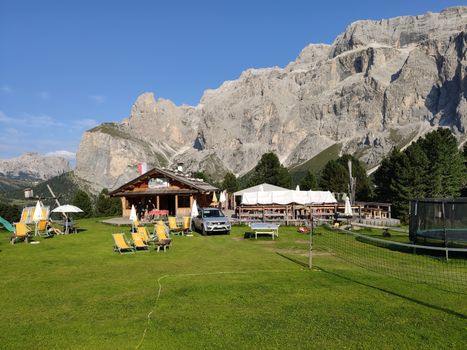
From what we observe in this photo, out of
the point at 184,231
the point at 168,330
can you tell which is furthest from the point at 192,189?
the point at 168,330

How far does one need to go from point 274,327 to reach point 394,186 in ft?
148

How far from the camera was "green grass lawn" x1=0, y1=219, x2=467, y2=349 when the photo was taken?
7078mm

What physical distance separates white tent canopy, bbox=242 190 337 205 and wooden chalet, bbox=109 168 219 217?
23.1ft

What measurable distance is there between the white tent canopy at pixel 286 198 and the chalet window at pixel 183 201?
32.9 ft

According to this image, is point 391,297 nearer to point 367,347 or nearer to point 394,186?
point 367,347

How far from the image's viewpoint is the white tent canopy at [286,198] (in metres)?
31.1

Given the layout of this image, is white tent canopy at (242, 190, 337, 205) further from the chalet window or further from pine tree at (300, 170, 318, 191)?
pine tree at (300, 170, 318, 191)

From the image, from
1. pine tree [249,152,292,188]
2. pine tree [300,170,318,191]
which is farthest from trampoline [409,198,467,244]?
pine tree [300,170,318,191]

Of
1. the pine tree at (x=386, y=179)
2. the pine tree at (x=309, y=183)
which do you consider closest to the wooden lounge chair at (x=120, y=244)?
the pine tree at (x=386, y=179)

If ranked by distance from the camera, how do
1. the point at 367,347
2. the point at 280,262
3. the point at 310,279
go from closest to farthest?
1. the point at 367,347
2. the point at 310,279
3. the point at 280,262

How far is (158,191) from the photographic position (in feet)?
127

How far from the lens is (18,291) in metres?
10.6

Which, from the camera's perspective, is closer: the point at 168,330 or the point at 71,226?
the point at 168,330

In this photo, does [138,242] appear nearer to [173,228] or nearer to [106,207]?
[173,228]
